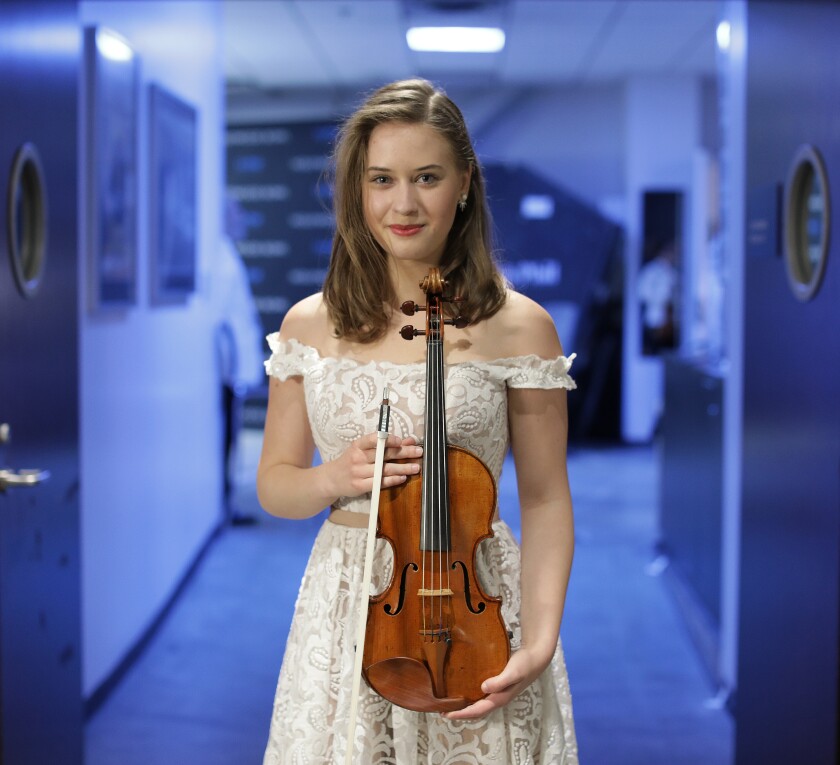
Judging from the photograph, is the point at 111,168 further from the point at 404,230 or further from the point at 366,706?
the point at 366,706

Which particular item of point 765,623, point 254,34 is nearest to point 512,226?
point 254,34

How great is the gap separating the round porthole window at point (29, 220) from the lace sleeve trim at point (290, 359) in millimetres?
867

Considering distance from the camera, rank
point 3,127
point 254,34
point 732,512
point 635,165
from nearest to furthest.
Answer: point 3,127
point 732,512
point 254,34
point 635,165

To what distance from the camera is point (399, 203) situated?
1.47 meters

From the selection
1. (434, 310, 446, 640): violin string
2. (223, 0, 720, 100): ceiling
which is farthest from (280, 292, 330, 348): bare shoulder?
(223, 0, 720, 100): ceiling

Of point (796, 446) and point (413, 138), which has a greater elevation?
point (413, 138)

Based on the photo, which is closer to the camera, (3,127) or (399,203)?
(399,203)

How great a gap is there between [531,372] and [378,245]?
283 millimetres

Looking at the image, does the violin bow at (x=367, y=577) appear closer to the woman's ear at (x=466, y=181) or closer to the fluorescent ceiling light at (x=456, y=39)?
the woman's ear at (x=466, y=181)

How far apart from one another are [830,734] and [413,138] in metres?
1.55

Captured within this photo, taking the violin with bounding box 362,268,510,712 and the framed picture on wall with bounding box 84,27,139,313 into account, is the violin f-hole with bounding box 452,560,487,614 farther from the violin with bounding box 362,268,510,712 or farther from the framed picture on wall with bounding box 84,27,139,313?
the framed picture on wall with bounding box 84,27,139,313

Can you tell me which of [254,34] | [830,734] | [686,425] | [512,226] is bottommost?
[830,734]

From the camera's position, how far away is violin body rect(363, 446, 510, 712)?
1.35 m

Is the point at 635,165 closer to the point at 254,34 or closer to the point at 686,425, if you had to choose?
the point at 254,34
